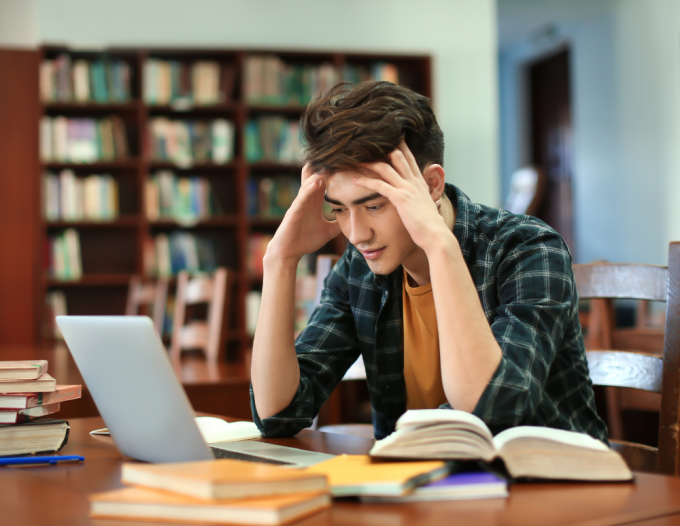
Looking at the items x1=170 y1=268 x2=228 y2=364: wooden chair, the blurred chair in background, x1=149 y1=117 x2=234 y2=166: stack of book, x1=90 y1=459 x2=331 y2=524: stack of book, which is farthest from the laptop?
the blurred chair in background

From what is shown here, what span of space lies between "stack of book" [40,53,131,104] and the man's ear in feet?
11.9

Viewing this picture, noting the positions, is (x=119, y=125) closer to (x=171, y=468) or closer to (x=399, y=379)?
(x=399, y=379)

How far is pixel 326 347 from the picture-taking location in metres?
1.27

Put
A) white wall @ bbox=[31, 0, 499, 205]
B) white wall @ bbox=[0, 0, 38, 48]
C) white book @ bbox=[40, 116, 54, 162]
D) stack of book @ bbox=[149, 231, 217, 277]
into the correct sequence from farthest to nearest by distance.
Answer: white wall @ bbox=[0, 0, 38, 48] → stack of book @ bbox=[149, 231, 217, 277] → white wall @ bbox=[31, 0, 499, 205] → white book @ bbox=[40, 116, 54, 162]

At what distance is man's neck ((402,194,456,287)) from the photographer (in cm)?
122

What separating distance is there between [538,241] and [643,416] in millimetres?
1396

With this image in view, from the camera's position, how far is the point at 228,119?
4570 millimetres

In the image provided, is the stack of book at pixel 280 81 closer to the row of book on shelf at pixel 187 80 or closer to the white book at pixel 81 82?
the row of book on shelf at pixel 187 80

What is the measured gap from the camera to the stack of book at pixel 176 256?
4473 mm

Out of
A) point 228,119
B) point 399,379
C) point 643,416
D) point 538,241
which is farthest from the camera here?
point 228,119

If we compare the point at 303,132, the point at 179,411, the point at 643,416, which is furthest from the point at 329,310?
the point at 643,416

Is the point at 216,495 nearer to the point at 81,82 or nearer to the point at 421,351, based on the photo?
the point at 421,351

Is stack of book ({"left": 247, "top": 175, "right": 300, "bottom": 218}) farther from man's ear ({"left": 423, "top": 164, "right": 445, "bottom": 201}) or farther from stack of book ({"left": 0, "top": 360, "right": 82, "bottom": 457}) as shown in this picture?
stack of book ({"left": 0, "top": 360, "right": 82, "bottom": 457})

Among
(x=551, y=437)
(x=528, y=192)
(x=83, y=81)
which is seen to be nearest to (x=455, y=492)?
(x=551, y=437)
